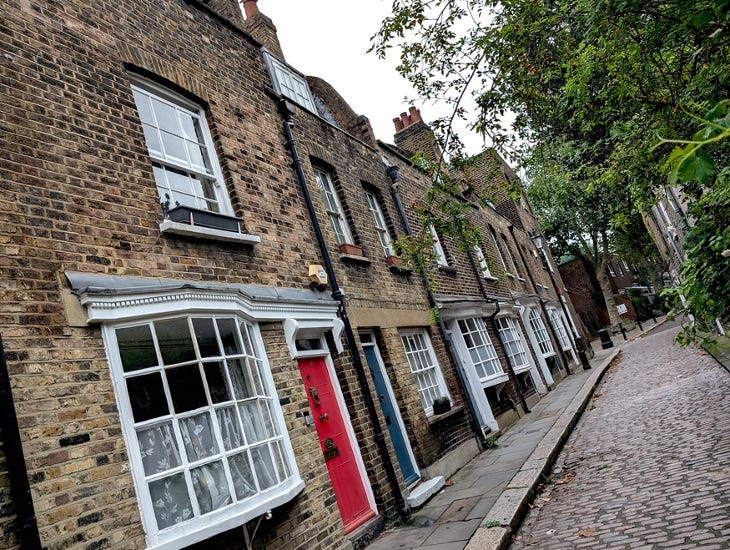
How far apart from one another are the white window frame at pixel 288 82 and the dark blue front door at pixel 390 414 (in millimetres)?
4557

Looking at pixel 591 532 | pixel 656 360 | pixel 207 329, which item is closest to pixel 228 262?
pixel 207 329

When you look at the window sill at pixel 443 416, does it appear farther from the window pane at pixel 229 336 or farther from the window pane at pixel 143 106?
the window pane at pixel 143 106

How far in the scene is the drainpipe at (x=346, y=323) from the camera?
678 centimetres

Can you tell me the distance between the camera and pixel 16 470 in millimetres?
3201

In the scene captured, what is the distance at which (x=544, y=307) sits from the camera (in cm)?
2025

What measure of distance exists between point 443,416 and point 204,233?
558cm

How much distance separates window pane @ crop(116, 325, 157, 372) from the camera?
4.18 meters

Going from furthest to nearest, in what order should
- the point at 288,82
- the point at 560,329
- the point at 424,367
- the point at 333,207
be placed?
the point at 560,329 → the point at 424,367 → the point at 288,82 → the point at 333,207

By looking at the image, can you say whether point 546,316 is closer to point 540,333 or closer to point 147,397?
point 540,333

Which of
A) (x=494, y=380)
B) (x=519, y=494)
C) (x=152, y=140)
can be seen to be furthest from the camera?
(x=494, y=380)

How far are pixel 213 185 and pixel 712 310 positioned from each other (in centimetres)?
612

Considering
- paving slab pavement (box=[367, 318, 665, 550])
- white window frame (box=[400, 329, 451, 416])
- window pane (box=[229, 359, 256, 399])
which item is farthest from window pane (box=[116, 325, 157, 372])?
white window frame (box=[400, 329, 451, 416])

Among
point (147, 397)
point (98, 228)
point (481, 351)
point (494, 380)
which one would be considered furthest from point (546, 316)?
point (98, 228)

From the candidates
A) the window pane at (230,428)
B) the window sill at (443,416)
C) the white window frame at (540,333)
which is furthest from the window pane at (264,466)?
the white window frame at (540,333)
